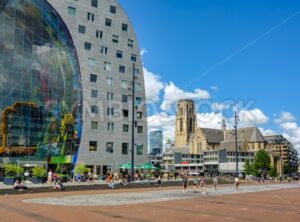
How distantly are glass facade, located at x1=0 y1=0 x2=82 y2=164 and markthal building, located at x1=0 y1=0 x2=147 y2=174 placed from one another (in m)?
0.17

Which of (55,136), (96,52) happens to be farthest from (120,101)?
(55,136)

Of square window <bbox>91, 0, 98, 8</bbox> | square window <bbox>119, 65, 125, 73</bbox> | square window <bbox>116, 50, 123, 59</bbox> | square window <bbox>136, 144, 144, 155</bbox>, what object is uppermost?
square window <bbox>91, 0, 98, 8</bbox>

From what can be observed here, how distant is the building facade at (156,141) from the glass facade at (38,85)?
113 m

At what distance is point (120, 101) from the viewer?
77125mm

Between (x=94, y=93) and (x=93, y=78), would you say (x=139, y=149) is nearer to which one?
(x=94, y=93)

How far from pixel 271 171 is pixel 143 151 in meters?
82.8

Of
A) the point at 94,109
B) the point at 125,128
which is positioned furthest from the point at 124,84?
the point at 94,109

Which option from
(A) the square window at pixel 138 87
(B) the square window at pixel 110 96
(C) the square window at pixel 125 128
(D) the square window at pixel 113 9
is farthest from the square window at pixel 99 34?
(C) the square window at pixel 125 128

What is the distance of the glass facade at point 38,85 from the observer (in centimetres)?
6244

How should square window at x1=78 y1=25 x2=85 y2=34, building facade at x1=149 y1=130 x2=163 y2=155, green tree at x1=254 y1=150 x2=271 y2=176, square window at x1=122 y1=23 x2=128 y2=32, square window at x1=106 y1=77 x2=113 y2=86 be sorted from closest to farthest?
square window at x1=78 y1=25 x2=85 y2=34 < square window at x1=106 y1=77 x2=113 y2=86 < square window at x1=122 y1=23 x2=128 y2=32 < green tree at x1=254 y1=150 x2=271 y2=176 < building facade at x1=149 y1=130 x2=163 y2=155

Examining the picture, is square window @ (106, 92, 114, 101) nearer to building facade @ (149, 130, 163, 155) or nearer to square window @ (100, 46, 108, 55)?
square window @ (100, 46, 108, 55)

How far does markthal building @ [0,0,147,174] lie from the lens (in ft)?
207

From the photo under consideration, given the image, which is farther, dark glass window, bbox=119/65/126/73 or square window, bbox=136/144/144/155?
square window, bbox=136/144/144/155

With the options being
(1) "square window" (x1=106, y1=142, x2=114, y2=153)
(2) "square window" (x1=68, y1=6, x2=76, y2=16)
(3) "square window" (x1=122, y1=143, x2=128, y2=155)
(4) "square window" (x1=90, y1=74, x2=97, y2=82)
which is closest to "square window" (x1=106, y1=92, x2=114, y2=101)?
(4) "square window" (x1=90, y1=74, x2=97, y2=82)
